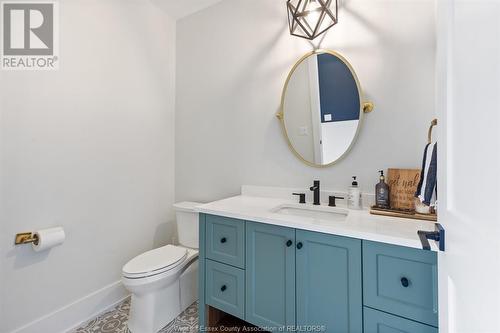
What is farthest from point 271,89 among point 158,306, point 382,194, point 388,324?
point 158,306

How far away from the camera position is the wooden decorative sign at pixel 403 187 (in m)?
1.32

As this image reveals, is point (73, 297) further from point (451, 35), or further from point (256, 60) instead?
point (451, 35)

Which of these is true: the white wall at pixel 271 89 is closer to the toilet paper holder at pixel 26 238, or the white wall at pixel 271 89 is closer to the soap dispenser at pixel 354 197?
the soap dispenser at pixel 354 197

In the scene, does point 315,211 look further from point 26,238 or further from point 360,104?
point 26,238

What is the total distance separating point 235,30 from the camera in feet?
6.66

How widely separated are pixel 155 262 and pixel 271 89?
1.57 metres

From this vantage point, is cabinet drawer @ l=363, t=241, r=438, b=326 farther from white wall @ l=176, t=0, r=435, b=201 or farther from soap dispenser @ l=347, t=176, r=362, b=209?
white wall @ l=176, t=0, r=435, b=201

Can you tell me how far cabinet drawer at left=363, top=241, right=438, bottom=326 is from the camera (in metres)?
0.90

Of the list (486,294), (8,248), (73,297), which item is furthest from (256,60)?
(73,297)

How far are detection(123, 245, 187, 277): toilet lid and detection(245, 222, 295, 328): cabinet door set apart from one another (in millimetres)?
616

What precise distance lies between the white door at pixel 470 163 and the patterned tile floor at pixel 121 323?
1.56m

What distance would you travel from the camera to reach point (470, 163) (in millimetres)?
480

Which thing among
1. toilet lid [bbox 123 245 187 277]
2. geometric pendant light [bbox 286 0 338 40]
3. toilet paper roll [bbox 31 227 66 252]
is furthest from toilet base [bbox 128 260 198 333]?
geometric pendant light [bbox 286 0 338 40]

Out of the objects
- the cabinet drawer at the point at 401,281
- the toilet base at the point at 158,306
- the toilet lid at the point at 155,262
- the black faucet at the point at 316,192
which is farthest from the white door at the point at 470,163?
the toilet base at the point at 158,306
